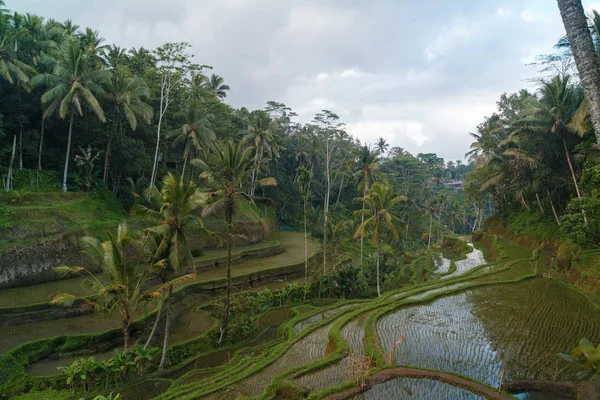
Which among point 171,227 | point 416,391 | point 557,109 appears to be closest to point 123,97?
point 171,227

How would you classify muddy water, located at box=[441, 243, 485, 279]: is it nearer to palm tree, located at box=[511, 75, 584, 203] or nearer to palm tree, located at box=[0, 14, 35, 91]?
palm tree, located at box=[511, 75, 584, 203]

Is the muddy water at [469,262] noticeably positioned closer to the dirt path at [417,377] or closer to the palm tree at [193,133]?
the dirt path at [417,377]

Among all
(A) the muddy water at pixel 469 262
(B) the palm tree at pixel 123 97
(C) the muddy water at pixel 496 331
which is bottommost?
(A) the muddy water at pixel 469 262

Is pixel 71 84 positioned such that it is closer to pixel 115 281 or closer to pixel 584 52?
pixel 115 281

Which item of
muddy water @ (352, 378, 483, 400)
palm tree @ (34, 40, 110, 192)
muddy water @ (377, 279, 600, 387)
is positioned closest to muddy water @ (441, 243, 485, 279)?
muddy water @ (377, 279, 600, 387)

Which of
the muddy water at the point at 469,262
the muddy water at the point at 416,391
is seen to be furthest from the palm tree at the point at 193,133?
the muddy water at the point at 416,391

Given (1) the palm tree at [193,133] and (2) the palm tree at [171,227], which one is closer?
(2) the palm tree at [171,227]
